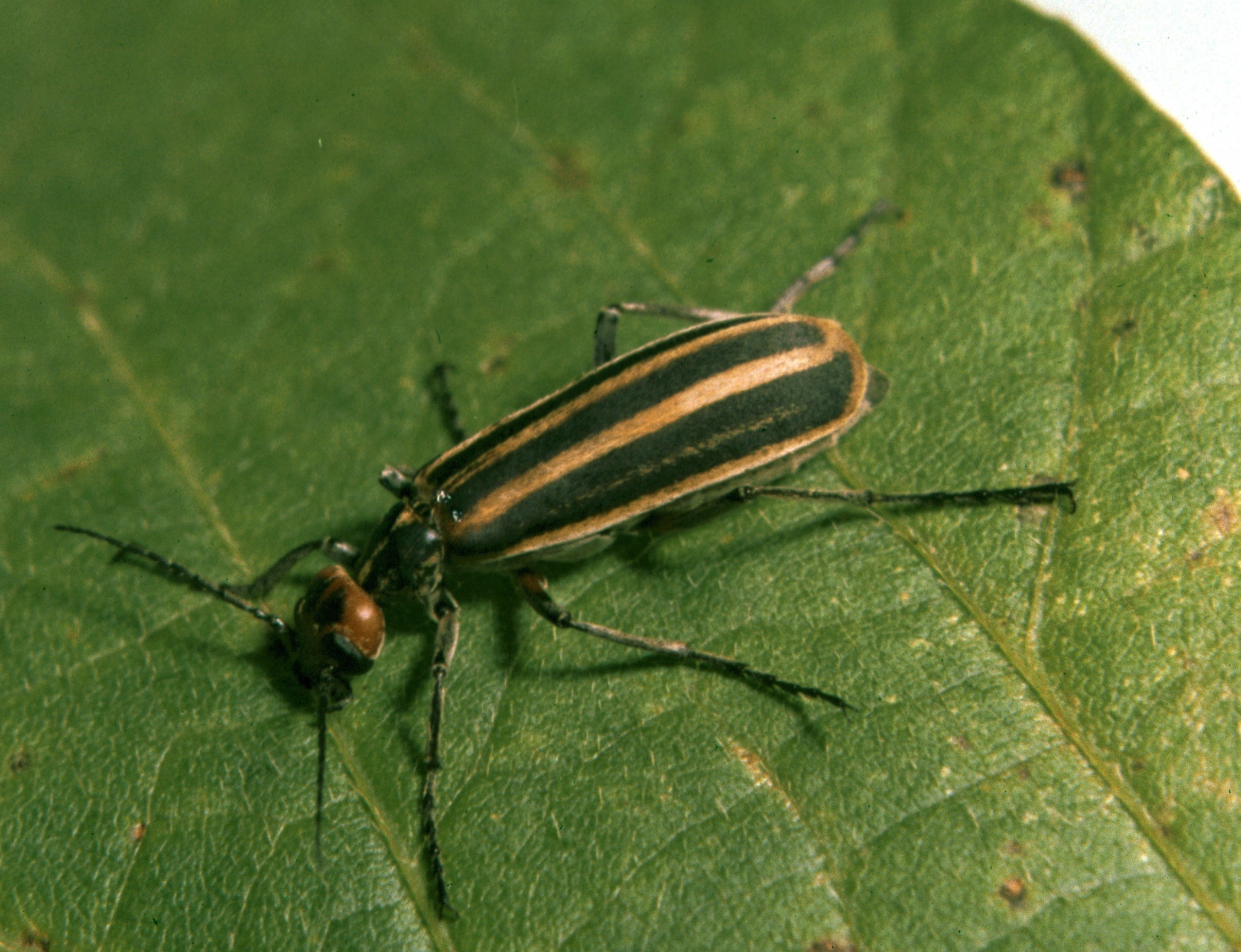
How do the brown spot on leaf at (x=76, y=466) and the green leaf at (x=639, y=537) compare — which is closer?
the green leaf at (x=639, y=537)

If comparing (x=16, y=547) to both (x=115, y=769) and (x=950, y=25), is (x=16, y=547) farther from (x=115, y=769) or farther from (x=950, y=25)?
A: (x=950, y=25)

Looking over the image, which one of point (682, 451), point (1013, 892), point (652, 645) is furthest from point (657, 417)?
point (1013, 892)

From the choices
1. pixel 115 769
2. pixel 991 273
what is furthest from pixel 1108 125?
pixel 115 769

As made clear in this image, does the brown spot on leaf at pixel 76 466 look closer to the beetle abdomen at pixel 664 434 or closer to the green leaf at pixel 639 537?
the green leaf at pixel 639 537

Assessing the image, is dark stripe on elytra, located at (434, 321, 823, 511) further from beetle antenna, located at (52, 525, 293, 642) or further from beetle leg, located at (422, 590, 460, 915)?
beetle antenna, located at (52, 525, 293, 642)

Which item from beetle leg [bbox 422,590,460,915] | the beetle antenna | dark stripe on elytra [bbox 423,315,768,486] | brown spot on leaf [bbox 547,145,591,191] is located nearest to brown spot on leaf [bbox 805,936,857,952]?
beetle leg [bbox 422,590,460,915]

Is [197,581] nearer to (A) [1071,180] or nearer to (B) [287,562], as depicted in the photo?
(B) [287,562]

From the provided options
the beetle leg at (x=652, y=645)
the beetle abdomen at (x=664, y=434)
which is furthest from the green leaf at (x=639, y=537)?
the beetle abdomen at (x=664, y=434)
